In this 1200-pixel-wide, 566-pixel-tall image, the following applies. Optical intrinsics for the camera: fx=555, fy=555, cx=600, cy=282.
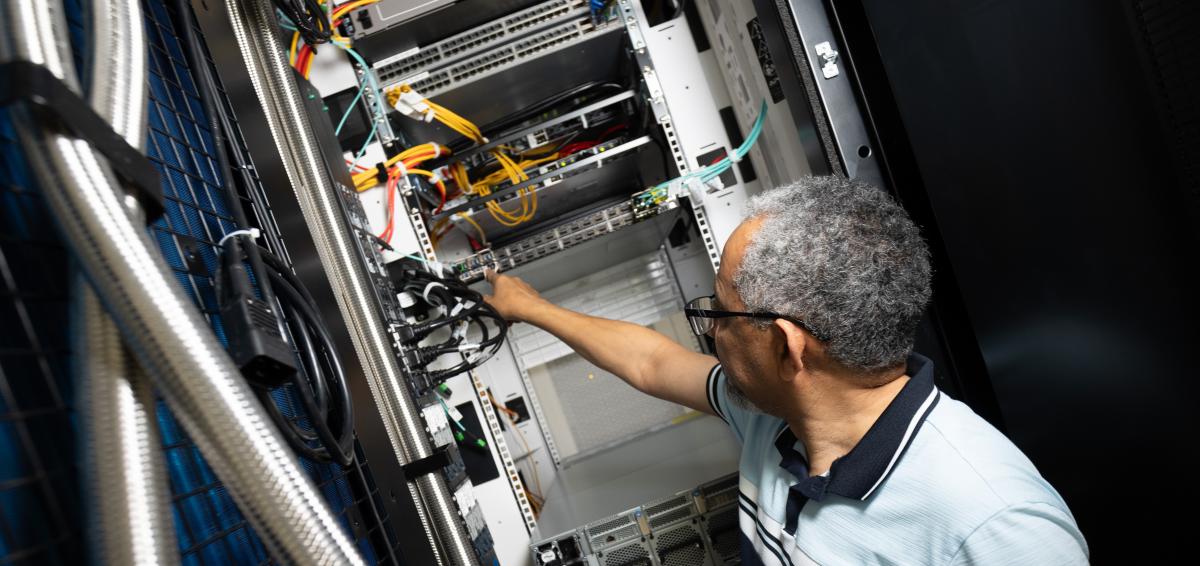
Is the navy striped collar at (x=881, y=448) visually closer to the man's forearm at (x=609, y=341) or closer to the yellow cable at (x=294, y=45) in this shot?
the man's forearm at (x=609, y=341)

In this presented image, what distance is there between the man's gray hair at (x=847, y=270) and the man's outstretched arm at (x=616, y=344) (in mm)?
499

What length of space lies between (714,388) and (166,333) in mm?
1101

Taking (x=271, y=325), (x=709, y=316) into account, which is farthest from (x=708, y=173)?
(x=271, y=325)

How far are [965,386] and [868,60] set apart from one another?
2.28 feet

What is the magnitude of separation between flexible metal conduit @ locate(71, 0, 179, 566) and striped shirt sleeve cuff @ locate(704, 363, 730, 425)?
1.07m

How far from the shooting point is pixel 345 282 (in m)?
1.09

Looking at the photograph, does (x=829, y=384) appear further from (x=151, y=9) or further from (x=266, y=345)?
(x=151, y=9)

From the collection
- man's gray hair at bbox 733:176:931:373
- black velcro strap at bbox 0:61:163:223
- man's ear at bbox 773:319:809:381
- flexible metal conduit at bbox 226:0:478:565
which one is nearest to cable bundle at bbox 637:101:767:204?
man's gray hair at bbox 733:176:931:373

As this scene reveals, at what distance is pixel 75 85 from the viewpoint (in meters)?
0.47

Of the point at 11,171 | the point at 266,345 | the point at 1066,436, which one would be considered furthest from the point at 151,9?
the point at 1066,436

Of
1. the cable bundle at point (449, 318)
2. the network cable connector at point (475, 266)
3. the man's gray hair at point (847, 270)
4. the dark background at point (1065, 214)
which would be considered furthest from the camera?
the network cable connector at point (475, 266)

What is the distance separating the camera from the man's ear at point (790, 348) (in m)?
0.95

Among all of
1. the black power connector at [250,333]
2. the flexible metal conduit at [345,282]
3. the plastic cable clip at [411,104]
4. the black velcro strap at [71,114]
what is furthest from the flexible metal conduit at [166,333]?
the plastic cable clip at [411,104]

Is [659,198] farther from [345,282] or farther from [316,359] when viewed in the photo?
[316,359]
